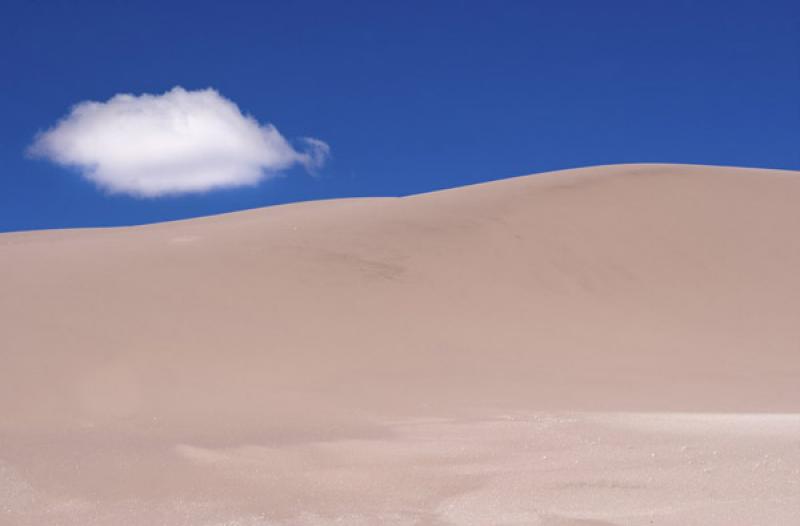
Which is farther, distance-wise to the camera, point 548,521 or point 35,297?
point 35,297

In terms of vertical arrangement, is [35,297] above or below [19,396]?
above

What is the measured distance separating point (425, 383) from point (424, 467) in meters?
4.45

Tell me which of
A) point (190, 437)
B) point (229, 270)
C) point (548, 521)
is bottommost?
point (548, 521)

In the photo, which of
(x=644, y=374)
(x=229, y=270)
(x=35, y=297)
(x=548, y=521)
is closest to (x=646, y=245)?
(x=644, y=374)

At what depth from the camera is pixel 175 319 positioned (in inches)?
492

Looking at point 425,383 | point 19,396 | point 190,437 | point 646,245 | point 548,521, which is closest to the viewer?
point 548,521

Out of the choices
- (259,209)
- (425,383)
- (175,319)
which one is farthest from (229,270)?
(259,209)

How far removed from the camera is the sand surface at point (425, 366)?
599 centimetres

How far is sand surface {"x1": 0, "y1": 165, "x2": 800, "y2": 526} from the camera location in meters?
5.99

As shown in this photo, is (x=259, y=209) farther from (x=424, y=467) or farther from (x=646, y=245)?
(x=424, y=467)

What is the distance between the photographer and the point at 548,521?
5.25 meters

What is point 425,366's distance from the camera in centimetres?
1199

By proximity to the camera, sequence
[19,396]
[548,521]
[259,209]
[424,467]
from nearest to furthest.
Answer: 1. [548,521]
2. [424,467]
3. [19,396]
4. [259,209]

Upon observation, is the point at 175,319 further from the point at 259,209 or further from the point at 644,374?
the point at 259,209
